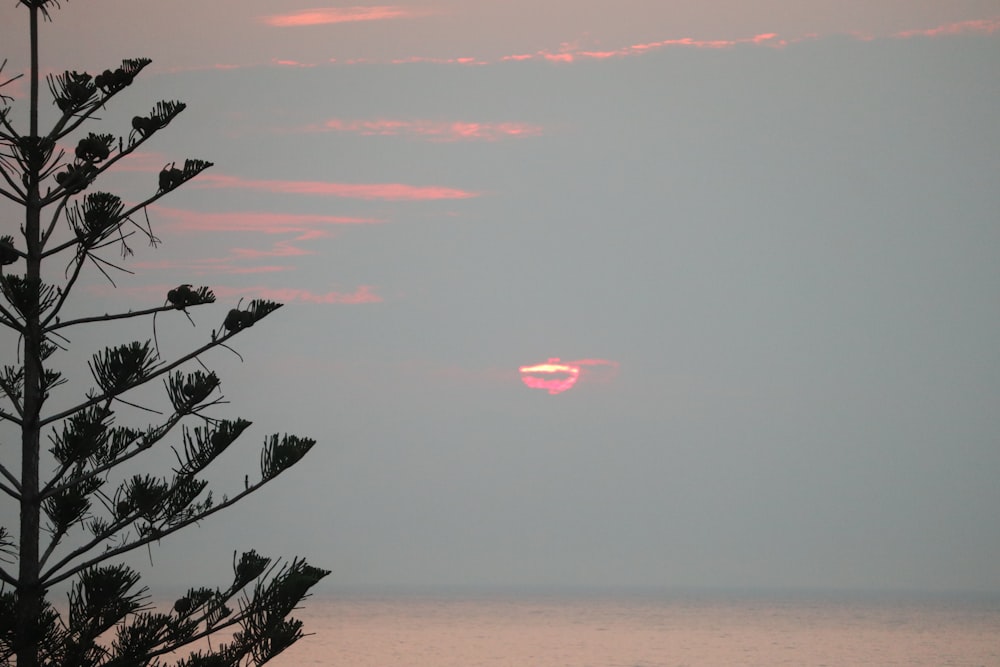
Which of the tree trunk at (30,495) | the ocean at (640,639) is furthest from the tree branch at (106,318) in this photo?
the ocean at (640,639)

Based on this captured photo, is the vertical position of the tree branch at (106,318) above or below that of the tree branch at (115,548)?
above

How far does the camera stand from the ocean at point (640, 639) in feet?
188

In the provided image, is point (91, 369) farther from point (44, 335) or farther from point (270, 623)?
point (270, 623)

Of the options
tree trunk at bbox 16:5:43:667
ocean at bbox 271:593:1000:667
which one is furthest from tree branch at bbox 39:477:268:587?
ocean at bbox 271:593:1000:667

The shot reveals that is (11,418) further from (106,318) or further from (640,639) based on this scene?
(640,639)

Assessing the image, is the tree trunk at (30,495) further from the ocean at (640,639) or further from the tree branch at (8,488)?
the ocean at (640,639)

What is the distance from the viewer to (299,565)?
26.1ft


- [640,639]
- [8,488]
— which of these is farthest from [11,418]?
[640,639]

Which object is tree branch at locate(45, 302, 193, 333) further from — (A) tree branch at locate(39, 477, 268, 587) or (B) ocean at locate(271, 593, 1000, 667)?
(B) ocean at locate(271, 593, 1000, 667)

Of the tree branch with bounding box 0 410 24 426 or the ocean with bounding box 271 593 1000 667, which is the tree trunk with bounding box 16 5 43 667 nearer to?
the tree branch with bounding box 0 410 24 426

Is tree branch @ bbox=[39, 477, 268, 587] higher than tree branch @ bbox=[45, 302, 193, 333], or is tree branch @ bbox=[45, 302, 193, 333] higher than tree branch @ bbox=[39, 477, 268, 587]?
tree branch @ bbox=[45, 302, 193, 333]

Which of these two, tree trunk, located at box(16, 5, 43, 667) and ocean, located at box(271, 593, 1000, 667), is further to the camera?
ocean, located at box(271, 593, 1000, 667)

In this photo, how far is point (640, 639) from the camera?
7331 cm

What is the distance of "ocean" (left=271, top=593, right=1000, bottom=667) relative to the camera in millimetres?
57156
